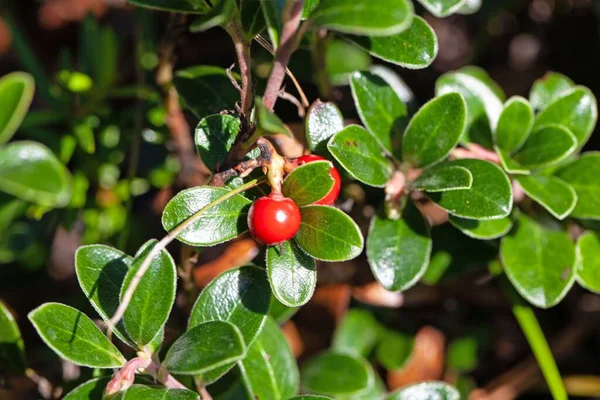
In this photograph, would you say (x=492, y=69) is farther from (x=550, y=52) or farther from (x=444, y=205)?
(x=444, y=205)

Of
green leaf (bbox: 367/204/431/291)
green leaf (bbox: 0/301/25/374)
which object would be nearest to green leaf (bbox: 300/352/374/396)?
green leaf (bbox: 367/204/431/291)

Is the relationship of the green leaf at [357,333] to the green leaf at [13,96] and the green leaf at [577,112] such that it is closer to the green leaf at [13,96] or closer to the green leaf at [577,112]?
the green leaf at [577,112]

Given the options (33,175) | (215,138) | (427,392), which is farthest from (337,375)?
(33,175)

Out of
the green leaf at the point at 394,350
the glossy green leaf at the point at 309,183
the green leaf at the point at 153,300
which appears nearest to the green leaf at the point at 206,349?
the green leaf at the point at 153,300

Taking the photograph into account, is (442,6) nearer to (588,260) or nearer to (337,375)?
(588,260)

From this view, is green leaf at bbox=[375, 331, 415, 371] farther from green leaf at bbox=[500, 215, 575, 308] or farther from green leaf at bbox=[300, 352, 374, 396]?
green leaf at bbox=[500, 215, 575, 308]

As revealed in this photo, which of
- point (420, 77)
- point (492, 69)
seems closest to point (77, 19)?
point (420, 77)
